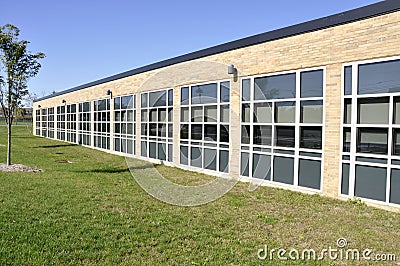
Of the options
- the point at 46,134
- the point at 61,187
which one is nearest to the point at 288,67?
the point at 61,187

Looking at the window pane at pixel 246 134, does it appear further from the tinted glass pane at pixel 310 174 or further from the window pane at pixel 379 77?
the window pane at pixel 379 77

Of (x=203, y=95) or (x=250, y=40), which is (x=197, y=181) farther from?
(x=250, y=40)

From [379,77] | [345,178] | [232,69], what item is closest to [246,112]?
[232,69]

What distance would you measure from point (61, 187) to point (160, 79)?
23.6ft

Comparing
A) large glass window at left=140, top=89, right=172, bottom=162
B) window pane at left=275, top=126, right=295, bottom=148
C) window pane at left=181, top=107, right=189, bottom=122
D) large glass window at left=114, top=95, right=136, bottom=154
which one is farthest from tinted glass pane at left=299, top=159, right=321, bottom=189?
large glass window at left=114, top=95, right=136, bottom=154

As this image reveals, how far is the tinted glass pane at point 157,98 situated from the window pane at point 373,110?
8486mm

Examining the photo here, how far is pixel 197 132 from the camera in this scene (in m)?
11.8

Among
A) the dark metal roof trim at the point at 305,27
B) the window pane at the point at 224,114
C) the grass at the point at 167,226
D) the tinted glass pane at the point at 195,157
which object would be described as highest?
the dark metal roof trim at the point at 305,27

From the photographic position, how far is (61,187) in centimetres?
821

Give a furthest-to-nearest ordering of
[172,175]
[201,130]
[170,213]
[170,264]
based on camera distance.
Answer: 1. [201,130]
2. [172,175]
3. [170,213]
4. [170,264]

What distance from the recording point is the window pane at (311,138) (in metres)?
7.88

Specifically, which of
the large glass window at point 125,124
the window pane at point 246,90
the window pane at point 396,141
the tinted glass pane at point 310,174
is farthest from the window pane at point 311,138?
the large glass window at point 125,124

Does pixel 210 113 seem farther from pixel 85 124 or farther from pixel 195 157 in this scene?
pixel 85 124

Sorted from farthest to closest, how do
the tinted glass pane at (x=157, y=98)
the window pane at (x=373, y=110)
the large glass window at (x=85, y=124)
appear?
the large glass window at (x=85, y=124), the tinted glass pane at (x=157, y=98), the window pane at (x=373, y=110)
